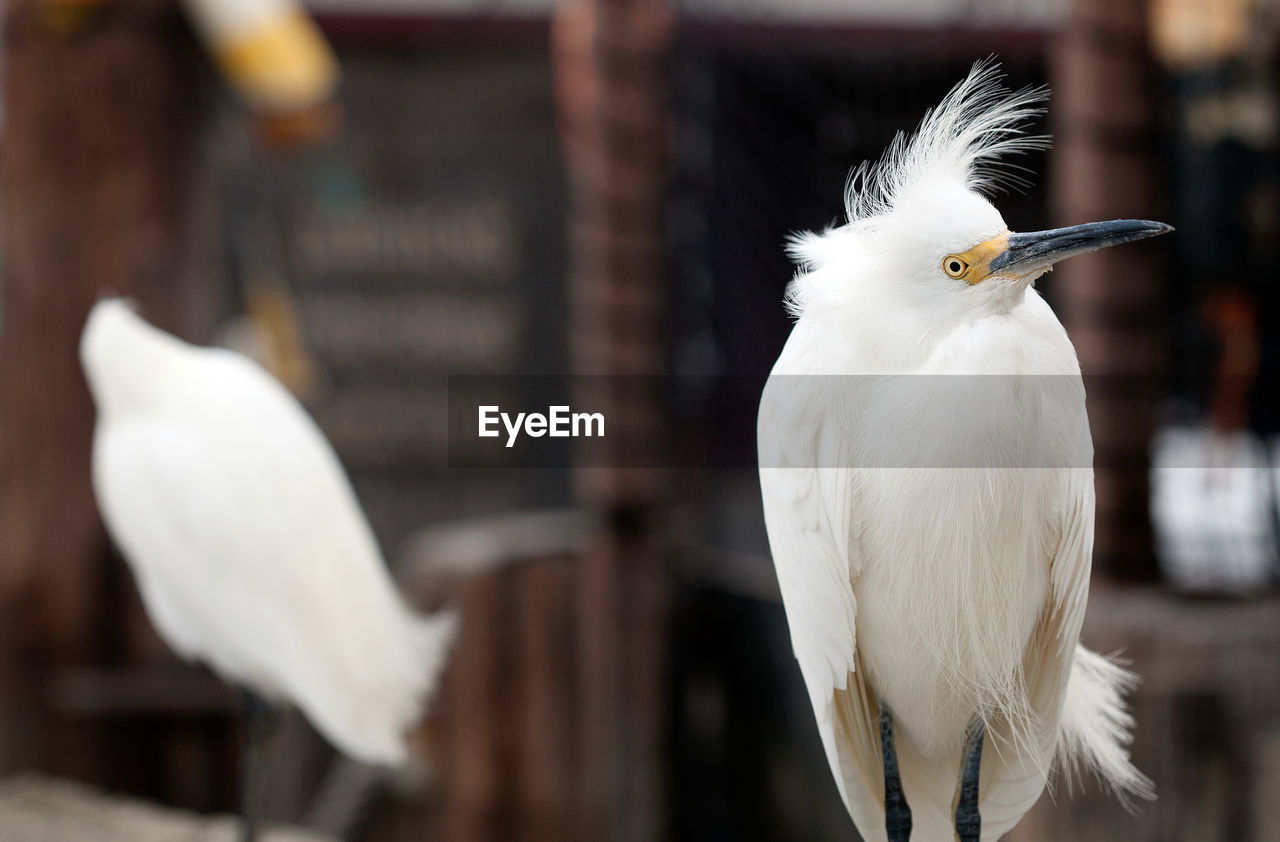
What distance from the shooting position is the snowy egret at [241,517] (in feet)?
2.18

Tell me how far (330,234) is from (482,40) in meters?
0.34

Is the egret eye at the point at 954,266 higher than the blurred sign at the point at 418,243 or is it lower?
lower

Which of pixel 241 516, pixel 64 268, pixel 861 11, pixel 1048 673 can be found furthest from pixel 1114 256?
pixel 64 268

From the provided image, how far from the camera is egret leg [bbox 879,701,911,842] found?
417 millimetres

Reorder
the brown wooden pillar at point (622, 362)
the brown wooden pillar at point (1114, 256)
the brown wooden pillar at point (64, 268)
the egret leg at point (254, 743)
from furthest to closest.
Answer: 1. the brown wooden pillar at point (64, 268)
2. the brown wooden pillar at point (622, 362)
3. the egret leg at point (254, 743)
4. the brown wooden pillar at point (1114, 256)

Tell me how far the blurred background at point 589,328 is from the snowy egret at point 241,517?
0.14 m

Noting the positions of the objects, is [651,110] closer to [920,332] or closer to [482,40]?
[482,40]

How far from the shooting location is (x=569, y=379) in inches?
20.9

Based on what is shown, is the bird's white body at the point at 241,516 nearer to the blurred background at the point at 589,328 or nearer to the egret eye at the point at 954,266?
the blurred background at the point at 589,328

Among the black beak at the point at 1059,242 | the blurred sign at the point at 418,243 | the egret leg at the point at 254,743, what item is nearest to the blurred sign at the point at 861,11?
the blurred sign at the point at 418,243

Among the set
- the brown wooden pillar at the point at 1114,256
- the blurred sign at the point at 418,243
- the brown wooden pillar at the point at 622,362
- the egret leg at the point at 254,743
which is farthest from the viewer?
the blurred sign at the point at 418,243

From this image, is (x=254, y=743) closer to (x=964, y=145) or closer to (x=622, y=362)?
(x=622, y=362)

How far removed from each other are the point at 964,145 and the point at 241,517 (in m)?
0.50

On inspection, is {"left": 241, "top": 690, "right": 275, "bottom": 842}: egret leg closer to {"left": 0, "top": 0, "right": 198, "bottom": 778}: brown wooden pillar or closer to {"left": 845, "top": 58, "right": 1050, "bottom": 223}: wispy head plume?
{"left": 0, "top": 0, "right": 198, "bottom": 778}: brown wooden pillar
